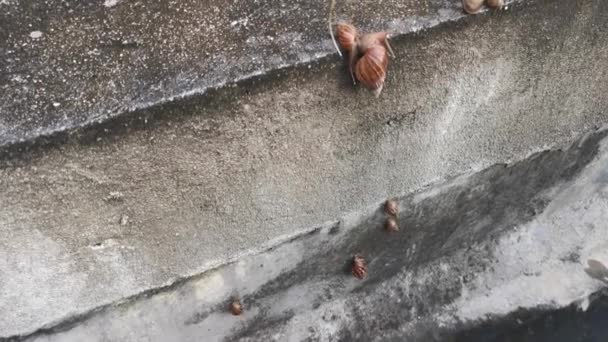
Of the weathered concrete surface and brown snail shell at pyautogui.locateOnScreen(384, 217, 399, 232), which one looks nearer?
the weathered concrete surface

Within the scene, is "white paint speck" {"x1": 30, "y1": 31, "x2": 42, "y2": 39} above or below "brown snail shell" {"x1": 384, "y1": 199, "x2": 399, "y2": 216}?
above

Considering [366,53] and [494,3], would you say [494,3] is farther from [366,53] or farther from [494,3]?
[366,53]

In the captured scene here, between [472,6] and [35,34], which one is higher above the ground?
[35,34]

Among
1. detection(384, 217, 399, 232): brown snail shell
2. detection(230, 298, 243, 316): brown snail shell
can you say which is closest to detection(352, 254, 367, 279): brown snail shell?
detection(384, 217, 399, 232): brown snail shell

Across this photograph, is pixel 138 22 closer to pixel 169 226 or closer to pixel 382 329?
pixel 169 226

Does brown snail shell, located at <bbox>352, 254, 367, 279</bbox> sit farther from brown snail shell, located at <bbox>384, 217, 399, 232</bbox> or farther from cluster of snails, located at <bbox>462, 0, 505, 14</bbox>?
cluster of snails, located at <bbox>462, 0, 505, 14</bbox>

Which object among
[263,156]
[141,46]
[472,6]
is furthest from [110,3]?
[472,6]
